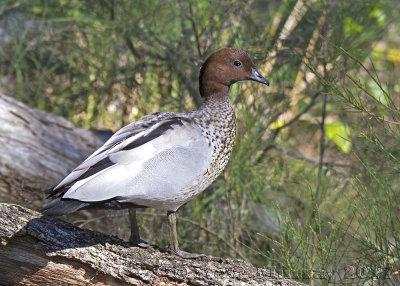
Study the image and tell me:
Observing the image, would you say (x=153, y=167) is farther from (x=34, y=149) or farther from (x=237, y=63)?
(x=34, y=149)

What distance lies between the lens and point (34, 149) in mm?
3377

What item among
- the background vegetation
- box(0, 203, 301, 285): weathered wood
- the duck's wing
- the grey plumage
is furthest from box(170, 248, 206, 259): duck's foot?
the background vegetation

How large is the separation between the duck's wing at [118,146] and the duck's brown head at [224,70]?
0.33 meters

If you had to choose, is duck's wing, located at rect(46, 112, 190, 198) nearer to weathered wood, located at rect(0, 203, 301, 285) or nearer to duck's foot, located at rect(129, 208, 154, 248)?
weathered wood, located at rect(0, 203, 301, 285)

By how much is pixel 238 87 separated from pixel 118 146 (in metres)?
1.41

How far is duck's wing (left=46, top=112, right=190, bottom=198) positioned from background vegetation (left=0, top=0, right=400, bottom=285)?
0.91 metres

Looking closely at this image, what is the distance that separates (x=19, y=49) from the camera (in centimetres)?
429

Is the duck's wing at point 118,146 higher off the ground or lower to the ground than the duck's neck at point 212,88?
lower

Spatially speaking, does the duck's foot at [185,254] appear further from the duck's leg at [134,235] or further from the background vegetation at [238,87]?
the background vegetation at [238,87]

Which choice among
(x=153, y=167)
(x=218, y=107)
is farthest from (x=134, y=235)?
(x=218, y=107)

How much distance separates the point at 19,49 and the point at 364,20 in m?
2.58

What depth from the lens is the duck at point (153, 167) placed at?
2.05 meters

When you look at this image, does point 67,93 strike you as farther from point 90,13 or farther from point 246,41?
point 246,41

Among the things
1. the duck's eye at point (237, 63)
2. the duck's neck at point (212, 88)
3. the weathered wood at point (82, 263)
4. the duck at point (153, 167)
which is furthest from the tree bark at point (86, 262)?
the duck's eye at point (237, 63)
